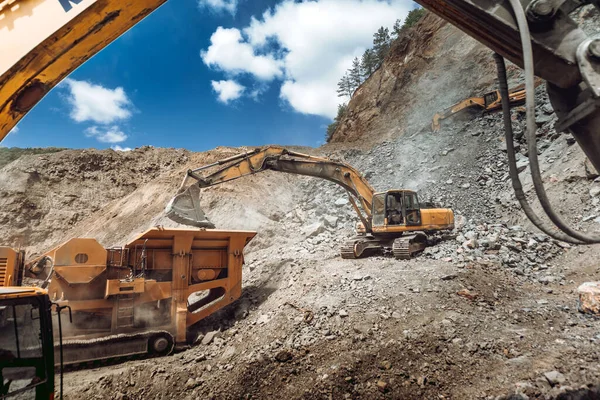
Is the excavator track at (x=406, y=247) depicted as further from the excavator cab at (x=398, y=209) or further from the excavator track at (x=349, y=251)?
the excavator track at (x=349, y=251)

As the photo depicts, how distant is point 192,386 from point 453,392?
9.80 ft

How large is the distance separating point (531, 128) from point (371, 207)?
8.16m

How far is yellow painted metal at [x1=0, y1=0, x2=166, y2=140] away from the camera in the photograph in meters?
1.80

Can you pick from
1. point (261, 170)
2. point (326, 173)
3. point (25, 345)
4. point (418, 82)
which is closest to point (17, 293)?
point (25, 345)

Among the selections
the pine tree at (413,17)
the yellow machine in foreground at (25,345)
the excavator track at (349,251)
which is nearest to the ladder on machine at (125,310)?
the yellow machine in foreground at (25,345)

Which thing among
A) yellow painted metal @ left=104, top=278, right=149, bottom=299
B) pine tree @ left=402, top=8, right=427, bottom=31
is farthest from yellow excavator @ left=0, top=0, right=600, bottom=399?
pine tree @ left=402, top=8, right=427, bottom=31

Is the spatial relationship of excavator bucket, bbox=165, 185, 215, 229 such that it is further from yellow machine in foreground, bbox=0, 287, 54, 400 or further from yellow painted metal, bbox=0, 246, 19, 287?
yellow machine in foreground, bbox=0, 287, 54, 400

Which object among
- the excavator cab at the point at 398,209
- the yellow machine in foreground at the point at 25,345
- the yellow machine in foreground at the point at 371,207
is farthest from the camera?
the excavator cab at the point at 398,209

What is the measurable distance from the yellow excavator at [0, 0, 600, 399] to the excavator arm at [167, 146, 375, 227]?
4.70 metres

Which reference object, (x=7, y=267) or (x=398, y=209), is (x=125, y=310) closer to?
(x=7, y=267)

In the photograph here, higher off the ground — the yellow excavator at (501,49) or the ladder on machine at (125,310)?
the yellow excavator at (501,49)

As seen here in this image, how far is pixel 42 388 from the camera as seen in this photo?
2.77m

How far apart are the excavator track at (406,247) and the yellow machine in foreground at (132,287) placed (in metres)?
4.09

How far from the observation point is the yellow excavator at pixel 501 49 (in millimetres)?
1721
